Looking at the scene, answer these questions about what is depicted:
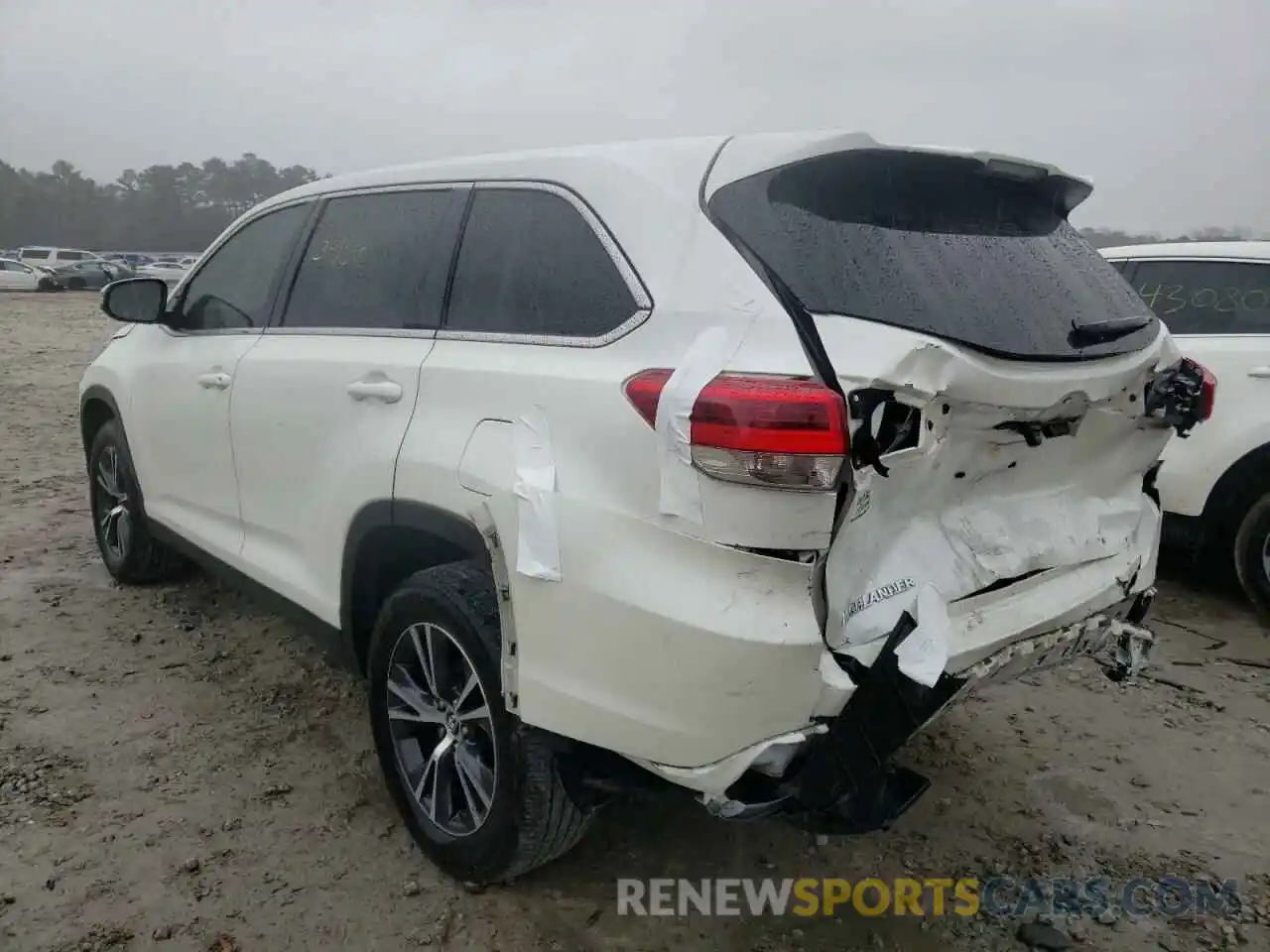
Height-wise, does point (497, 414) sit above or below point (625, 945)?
above

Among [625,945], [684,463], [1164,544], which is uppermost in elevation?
[684,463]

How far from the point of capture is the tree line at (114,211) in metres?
68.9

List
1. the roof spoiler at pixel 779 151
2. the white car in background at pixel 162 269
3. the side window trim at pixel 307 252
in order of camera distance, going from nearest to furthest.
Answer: the roof spoiler at pixel 779 151 < the side window trim at pixel 307 252 < the white car in background at pixel 162 269

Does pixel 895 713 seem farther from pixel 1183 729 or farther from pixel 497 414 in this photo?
pixel 1183 729

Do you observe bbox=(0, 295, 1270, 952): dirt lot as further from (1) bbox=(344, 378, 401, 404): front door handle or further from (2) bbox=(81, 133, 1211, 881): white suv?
(1) bbox=(344, 378, 401, 404): front door handle

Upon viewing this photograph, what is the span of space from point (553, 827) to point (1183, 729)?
251 cm

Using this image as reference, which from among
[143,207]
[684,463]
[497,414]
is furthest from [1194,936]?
[143,207]

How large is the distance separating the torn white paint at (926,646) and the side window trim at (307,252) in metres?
1.46

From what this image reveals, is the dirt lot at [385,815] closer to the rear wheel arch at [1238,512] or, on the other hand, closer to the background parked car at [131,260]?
the rear wheel arch at [1238,512]

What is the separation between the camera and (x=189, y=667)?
3900mm

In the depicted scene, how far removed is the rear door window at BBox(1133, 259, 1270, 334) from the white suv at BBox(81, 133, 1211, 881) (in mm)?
2453

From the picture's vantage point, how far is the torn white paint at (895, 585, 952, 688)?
1.88 metres

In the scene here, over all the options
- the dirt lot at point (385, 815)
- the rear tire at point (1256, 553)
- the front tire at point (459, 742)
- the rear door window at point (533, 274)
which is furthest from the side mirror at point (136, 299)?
the rear tire at point (1256, 553)

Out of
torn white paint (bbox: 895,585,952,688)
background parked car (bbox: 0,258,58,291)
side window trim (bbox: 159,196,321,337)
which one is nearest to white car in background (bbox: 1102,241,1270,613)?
torn white paint (bbox: 895,585,952,688)
